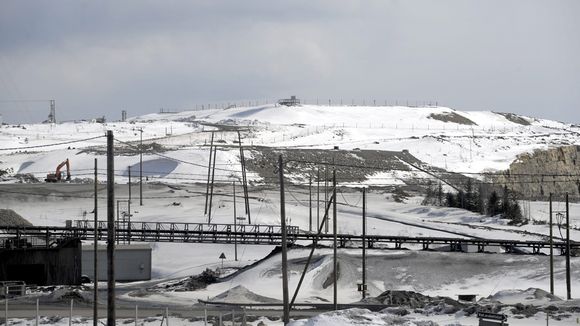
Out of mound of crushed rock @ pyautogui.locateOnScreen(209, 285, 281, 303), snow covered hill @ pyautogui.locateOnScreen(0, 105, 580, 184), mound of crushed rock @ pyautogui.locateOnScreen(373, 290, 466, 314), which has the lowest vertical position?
mound of crushed rock @ pyautogui.locateOnScreen(209, 285, 281, 303)

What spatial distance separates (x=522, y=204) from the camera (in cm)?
12000

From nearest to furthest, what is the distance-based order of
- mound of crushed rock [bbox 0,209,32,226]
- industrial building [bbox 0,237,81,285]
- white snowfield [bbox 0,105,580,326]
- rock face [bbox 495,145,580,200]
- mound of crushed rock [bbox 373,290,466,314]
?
mound of crushed rock [bbox 373,290,466,314] < industrial building [bbox 0,237,81,285] < white snowfield [bbox 0,105,580,326] < mound of crushed rock [bbox 0,209,32,226] < rock face [bbox 495,145,580,200]

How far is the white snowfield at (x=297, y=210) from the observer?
6050cm

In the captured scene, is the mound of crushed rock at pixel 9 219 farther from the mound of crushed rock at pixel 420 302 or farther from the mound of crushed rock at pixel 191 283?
the mound of crushed rock at pixel 420 302

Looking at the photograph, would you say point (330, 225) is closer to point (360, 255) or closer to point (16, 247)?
point (360, 255)

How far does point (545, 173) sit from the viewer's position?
167625 millimetres

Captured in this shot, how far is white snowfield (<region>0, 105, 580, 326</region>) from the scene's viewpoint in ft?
198

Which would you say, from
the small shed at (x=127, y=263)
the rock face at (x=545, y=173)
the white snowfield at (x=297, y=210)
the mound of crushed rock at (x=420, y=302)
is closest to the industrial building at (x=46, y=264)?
the small shed at (x=127, y=263)

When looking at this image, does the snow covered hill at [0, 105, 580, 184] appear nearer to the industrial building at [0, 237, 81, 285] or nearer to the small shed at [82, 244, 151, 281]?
the small shed at [82, 244, 151, 281]

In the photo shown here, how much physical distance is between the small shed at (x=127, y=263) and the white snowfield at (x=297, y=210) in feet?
5.61

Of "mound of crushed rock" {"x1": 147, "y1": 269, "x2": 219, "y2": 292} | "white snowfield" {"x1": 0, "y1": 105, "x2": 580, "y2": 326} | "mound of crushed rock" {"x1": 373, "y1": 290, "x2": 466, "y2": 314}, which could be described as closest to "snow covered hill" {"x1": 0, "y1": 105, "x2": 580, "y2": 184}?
"white snowfield" {"x1": 0, "y1": 105, "x2": 580, "y2": 326}

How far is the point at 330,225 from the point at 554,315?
5190 cm

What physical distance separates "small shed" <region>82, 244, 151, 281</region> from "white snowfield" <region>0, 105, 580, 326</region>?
5.61ft

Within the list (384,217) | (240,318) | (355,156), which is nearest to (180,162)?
(355,156)
